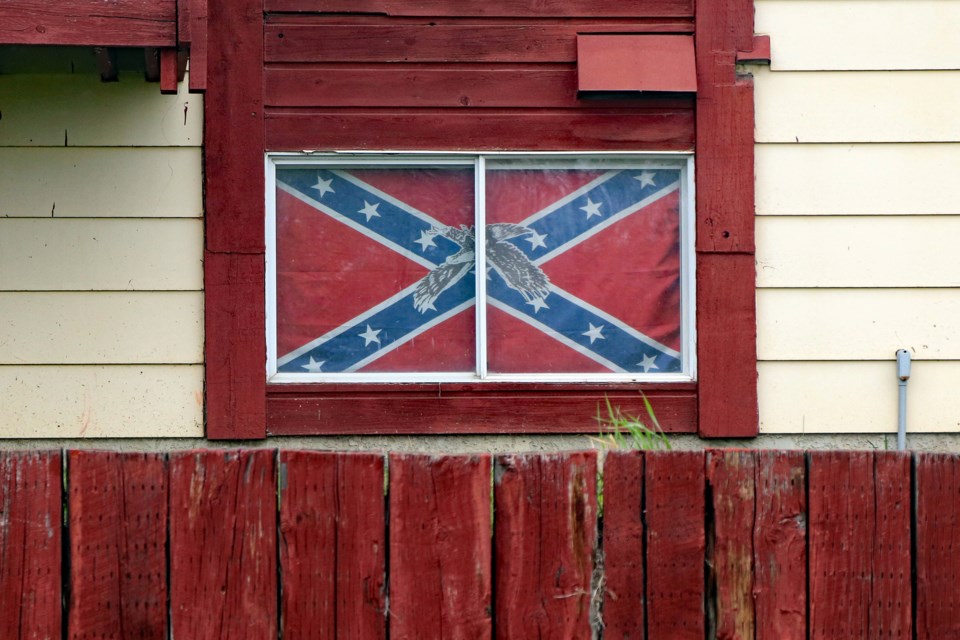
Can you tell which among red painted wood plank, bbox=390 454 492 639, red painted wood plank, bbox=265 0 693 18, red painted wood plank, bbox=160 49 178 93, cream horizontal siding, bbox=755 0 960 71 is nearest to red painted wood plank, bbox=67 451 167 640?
red painted wood plank, bbox=390 454 492 639

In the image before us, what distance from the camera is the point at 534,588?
220 cm

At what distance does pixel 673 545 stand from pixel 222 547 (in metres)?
0.97

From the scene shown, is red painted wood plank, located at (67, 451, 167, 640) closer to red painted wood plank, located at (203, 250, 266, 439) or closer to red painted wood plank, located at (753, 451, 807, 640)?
red painted wood plank, located at (753, 451, 807, 640)

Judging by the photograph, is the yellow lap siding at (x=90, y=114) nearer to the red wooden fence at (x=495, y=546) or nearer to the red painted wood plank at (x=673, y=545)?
the red wooden fence at (x=495, y=546)

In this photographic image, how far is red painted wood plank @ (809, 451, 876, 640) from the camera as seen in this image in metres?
2.20

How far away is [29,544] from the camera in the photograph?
214cm

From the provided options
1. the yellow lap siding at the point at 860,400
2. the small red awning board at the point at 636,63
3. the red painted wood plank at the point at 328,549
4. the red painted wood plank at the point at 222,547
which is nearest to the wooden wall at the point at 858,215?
the yellow lap siding at the point at 860,400

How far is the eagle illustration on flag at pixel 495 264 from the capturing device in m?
4.57

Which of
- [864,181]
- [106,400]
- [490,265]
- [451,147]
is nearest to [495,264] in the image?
[490,265]

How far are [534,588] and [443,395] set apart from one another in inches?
90.7

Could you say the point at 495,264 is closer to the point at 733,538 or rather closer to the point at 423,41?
the point at 423,41

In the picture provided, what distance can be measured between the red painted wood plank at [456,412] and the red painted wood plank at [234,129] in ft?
2.44

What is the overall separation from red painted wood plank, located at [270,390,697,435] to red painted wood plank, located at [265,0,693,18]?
1685mm

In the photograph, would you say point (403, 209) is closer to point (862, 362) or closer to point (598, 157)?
point (598, 157)
